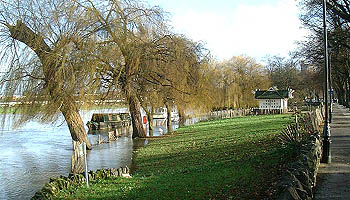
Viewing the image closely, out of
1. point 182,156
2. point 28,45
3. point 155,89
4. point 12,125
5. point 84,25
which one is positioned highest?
point 84,25

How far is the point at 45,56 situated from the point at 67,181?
30.4 feet

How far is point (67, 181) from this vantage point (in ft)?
37.8

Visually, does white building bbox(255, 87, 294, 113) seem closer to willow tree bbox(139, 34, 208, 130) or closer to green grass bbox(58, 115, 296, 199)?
willow tree bbox(139, 34, 208, 130)

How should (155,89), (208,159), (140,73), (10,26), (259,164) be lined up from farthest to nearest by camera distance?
1. (155,89)
2. (140,73)
3. (10,26)
4. (208,159)
5. (259,164)

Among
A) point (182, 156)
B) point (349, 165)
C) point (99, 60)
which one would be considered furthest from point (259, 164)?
point (99, 60)

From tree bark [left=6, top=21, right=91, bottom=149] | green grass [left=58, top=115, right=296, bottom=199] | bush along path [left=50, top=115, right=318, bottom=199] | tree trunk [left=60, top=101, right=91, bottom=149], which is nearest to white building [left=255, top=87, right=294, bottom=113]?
tree trunk [left=60, top=101, right=91, bottom=149]

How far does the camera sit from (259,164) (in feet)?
39.5

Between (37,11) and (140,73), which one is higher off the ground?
(37,11)

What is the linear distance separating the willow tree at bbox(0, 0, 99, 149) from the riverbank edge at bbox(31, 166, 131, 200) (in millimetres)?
7888

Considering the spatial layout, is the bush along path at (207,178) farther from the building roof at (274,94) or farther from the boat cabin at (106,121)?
the building roof at (274,94)

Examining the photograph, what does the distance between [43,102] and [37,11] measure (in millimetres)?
4725

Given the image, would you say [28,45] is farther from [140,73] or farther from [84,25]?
[140,73]

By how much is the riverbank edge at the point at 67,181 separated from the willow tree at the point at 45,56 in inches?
311

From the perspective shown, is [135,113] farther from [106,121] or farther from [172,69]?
[106,121]
